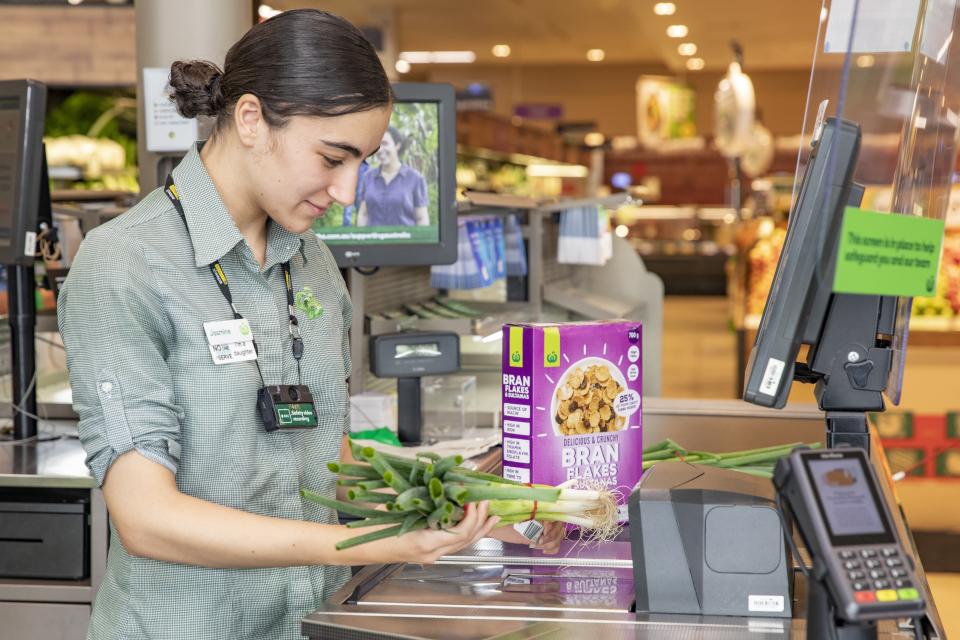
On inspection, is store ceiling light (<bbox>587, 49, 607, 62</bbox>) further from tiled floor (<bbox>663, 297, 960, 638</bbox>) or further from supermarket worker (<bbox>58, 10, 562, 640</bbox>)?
supermarket worker (<bbox>58, 10, 562, 640</bbox>)

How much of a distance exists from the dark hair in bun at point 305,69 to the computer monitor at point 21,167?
1.41 m

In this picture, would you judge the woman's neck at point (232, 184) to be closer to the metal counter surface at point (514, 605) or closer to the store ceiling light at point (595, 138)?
the metal counter surface at point (514, 605)

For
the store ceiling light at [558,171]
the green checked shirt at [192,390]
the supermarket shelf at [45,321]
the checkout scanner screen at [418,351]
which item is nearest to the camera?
the green checked shirt at [192,390]

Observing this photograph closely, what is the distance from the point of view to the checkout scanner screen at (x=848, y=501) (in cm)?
115

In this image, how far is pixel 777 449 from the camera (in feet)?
5.82

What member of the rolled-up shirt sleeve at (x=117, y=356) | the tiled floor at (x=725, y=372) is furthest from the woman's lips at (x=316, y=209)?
the tiled floor at (x=725, y=372)

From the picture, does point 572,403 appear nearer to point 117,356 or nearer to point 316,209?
point 316,209

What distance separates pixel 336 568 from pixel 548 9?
11.7m

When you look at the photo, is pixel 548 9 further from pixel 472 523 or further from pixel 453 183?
pixel 472 523

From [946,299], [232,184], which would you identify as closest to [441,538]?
[232,184]

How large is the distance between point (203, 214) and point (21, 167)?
1.39m

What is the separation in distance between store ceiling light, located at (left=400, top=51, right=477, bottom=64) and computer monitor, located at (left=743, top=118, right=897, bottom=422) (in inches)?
595

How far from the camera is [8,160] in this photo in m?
2.85

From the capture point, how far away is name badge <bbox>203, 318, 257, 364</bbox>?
1.61m
